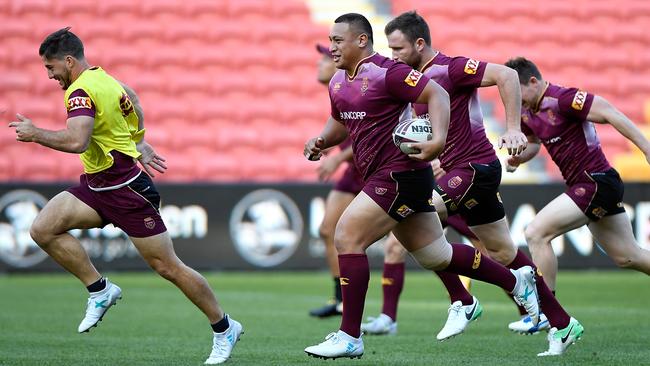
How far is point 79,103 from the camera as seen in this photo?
6.84m

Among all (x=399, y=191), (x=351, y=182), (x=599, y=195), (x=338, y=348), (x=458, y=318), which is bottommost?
(x=458, y=318)

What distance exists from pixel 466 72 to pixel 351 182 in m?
3.15

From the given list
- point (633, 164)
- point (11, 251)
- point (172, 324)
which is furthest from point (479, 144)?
point (633, 164)

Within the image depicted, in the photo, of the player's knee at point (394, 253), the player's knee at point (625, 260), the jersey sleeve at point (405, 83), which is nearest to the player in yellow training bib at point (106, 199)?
the jersey sleeve at point (405, 83)

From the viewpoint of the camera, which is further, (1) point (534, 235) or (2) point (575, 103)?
(1) point (534, 235)

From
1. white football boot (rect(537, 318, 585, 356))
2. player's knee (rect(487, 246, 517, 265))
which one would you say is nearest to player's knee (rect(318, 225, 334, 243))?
player's knee (rect(487, 246, 517, 265))

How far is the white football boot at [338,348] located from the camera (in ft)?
21.1

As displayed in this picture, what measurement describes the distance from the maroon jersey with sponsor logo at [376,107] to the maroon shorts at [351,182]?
3.80 m

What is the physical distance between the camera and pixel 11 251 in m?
16.0

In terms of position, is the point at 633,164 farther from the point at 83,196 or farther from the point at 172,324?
the point at 83,196

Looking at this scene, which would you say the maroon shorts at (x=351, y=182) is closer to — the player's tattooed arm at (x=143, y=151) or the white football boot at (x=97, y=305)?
the player's tattooed arm at (x=143, y=151)

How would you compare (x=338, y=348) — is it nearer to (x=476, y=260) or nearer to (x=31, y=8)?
(x=476, y=260)

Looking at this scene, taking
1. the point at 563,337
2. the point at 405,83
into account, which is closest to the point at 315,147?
the point at 405,83

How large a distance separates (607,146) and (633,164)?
57cm
